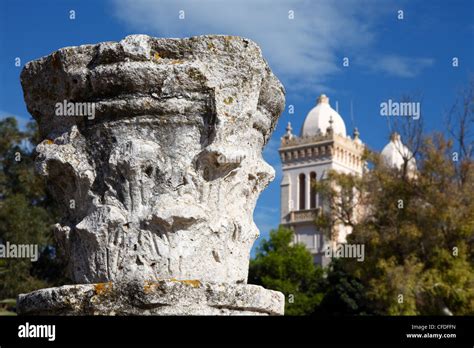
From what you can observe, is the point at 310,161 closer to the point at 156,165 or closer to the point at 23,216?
the point at 23,216

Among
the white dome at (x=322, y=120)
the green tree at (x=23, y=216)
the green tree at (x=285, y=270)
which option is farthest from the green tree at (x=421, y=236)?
the white dome at (x=322, y=120)

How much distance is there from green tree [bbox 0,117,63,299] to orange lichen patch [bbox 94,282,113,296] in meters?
19.0

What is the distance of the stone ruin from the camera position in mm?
4508

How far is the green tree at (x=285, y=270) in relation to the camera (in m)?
42.2

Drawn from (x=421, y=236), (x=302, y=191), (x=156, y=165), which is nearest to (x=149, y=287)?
(x=156, y=165)

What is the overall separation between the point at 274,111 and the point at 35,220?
814 inches

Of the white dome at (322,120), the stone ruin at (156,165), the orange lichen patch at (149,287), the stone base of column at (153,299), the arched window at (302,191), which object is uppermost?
the white dome at (322,120)

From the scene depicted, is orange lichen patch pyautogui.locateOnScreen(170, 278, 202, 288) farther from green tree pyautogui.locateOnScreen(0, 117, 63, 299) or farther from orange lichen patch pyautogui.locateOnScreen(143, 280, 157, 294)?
green tree pyautogui.locateOnScreen(0, 117, 63, 299)

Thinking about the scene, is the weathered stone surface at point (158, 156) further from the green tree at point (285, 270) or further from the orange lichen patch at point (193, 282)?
the green tree at point (285, 270)

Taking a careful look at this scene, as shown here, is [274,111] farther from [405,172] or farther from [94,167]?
[405,172]

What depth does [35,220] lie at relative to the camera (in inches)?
979

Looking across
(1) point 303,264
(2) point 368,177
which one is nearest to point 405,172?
(2) point 368,177

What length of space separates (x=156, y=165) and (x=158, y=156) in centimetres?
6

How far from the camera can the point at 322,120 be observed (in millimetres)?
58062
